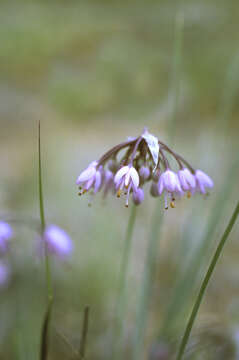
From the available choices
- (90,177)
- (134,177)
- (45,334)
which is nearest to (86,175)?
(90,177)

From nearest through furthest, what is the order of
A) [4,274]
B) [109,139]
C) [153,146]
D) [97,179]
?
[153,146] < [97,179] < [4,274] < [109,139]

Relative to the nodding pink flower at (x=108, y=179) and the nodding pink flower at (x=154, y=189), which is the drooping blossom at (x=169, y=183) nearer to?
the nodding pink flower at (x=154, y=189)

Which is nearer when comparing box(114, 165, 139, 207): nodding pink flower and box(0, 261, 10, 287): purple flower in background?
box(114, 165, 139, 207): nodding pink flower

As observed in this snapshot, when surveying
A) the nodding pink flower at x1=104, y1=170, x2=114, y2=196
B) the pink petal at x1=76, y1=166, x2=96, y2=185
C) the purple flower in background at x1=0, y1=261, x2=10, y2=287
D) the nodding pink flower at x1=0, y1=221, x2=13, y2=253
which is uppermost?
the pink petal at x1=76, y1=166, x2=96, y2=185

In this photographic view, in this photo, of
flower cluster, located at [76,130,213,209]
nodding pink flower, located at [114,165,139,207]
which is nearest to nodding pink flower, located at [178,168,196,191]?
flower cluster, located at [76,130,213,209]

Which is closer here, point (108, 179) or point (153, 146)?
point (153, 146)

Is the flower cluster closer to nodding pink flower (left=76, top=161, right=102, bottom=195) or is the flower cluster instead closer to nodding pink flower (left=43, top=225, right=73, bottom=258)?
nodding pink flower (left=76, top=161, right=102, bottom=195)

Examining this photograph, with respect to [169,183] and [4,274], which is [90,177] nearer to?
[169,183]

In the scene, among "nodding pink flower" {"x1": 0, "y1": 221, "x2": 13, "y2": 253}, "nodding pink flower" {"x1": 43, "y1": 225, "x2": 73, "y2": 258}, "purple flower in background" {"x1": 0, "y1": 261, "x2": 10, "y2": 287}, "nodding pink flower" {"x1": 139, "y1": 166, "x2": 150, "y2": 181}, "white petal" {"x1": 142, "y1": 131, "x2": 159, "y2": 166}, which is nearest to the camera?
"white petal" {"x1": 142, "y1": 131, "x2": 159, "y2": 166}
